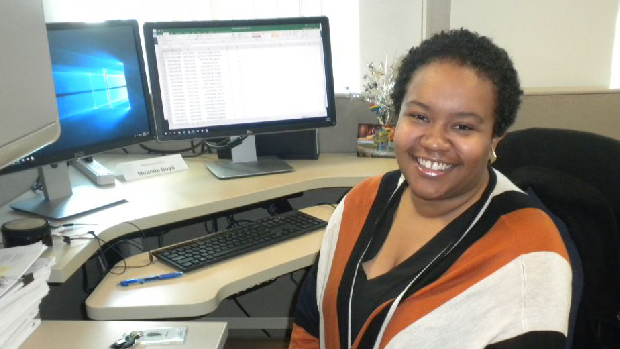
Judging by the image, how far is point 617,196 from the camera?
38.5 inches

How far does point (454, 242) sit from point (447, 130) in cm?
20

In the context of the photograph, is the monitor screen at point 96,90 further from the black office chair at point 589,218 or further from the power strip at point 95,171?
the black office chair at point 589,218

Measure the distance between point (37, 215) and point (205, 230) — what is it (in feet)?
2.43

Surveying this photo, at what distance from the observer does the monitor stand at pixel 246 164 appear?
5.92 ft

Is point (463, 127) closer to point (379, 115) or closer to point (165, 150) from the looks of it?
point (379, 115)

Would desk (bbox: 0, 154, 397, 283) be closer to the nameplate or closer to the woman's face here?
the nameplate

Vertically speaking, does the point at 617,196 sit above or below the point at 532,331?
above

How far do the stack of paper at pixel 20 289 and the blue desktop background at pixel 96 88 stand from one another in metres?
0.42

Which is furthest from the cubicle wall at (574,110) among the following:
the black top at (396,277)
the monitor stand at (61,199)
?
the monitor stand at (61,199)

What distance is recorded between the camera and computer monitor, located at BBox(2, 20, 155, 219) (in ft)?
4.99

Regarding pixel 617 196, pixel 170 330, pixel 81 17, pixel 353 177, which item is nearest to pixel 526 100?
pixel 353 177

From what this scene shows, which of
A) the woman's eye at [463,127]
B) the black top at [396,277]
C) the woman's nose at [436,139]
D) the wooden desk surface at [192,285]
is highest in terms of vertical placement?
the woman's eye at [463,127]

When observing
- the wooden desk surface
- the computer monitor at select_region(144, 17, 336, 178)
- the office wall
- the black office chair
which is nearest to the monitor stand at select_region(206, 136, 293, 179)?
the computer monitor at select_region(144, 17, 336, 178)

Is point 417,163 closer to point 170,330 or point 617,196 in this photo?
point 617,196
